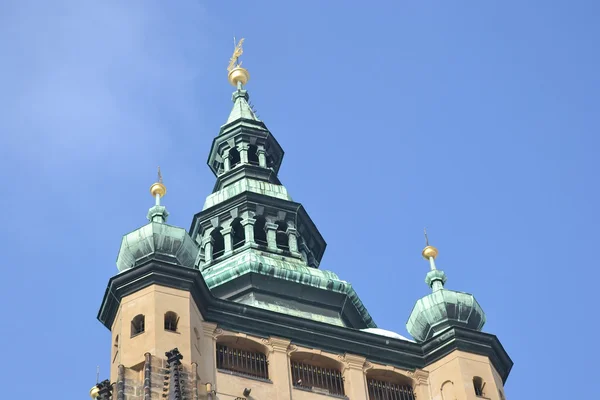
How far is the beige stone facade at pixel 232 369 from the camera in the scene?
4125 centimetres

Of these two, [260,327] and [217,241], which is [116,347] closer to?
[260,327]

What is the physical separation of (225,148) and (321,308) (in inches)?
343

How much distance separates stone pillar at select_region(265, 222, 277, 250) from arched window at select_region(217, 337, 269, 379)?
5.93m

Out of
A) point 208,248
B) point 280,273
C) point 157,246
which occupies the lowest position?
point 157,246

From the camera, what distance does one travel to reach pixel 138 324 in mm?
42812

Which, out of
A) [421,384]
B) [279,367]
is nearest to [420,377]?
[421,384]

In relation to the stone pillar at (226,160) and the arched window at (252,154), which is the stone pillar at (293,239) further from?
the arched window at (252,154)

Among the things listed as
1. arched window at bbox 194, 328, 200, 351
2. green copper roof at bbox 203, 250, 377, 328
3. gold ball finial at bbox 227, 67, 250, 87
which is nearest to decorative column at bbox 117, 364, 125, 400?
arched window at bbox 194, 328, 200, 351

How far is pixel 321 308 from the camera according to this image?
48.1m

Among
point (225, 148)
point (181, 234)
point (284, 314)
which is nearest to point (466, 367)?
point (284, 314)

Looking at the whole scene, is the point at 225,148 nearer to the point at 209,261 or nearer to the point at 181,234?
the point at 209,261

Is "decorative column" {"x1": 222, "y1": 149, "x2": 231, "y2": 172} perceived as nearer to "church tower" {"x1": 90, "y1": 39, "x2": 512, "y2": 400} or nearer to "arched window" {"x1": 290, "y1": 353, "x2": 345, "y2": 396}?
"church tower" {"x1": 90, "y1": 39, "x2": 512, "y2": 400}

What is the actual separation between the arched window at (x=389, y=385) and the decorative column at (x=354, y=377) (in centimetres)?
31

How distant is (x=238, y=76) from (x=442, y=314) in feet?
53.8
